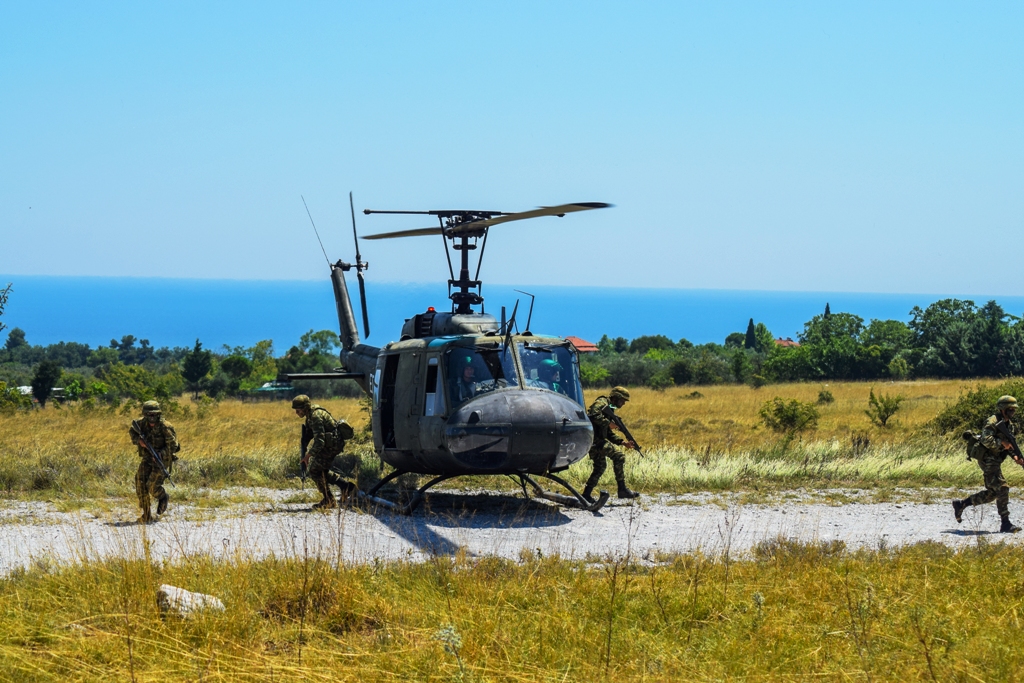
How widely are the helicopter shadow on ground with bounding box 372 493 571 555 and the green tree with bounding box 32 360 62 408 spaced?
2957 cm

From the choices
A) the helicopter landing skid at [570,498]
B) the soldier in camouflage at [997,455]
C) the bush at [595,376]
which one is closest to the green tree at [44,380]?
the bush at [595,376]

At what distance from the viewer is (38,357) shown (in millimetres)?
88188

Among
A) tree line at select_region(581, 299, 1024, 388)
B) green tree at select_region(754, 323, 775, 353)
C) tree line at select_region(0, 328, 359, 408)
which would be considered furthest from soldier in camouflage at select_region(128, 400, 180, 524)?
green tree at select_region(754, 323, 775, 353)

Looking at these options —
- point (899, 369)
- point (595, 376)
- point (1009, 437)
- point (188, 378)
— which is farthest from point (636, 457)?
point (188, 378)

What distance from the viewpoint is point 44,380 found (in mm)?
38469

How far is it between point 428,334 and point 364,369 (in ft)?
8.51

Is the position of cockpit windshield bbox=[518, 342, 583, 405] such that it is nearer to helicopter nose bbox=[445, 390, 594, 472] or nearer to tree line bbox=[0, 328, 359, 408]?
helicopter nose bbox=[445, 390, 594, 472]

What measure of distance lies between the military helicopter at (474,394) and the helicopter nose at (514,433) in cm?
1

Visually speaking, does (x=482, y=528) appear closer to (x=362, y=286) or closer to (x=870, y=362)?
(x=362, y=286)

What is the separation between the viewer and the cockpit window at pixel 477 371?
1162 cm

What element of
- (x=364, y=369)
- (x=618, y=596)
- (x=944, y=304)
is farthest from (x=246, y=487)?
(x=944, y=304)

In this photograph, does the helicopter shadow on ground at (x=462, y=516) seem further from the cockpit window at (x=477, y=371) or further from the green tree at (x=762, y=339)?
the green tree at (x=762, y=339)

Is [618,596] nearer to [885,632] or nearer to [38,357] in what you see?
[885,632]

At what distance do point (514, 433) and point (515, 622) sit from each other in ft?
13.2
